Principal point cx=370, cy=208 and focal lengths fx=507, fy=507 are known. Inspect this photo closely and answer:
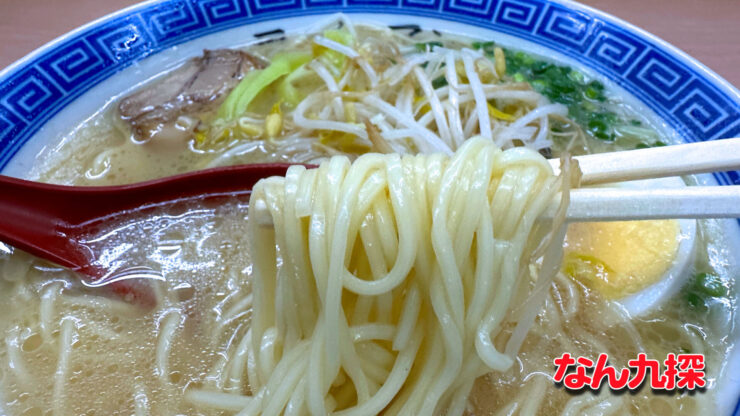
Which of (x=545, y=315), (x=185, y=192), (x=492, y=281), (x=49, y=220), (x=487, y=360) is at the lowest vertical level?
(x=49, y=220)

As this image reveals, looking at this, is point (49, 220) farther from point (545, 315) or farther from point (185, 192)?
point (545, 315)

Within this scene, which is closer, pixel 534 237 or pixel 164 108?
pixel 534 237

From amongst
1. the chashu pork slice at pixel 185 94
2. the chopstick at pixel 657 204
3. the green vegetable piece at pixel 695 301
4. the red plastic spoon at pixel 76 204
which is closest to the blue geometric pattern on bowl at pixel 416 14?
the chashu pork slice at pixel 185 94

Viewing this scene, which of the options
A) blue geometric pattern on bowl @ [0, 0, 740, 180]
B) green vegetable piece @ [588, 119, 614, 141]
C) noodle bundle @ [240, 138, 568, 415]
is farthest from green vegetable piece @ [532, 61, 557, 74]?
noodle bundle @ [240, 138, 568, 415]

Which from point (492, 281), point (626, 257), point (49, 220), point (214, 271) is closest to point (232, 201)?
point (214, 271)

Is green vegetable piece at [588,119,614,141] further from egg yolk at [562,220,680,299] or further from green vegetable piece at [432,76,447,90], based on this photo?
green vegetable piece at [432,76,447,90]

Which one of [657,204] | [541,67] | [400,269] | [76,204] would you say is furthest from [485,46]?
[76,204]
